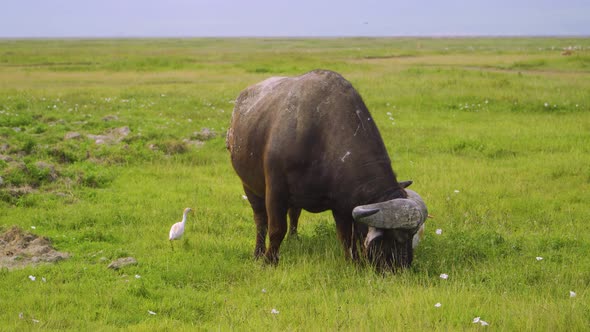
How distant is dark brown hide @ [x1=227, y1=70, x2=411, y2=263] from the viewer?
6.94m

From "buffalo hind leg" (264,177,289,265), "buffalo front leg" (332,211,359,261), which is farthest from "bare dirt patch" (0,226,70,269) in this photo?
"buffalo front leg" (332,211,359,261)

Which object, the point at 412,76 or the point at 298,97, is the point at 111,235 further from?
the point at 412,76

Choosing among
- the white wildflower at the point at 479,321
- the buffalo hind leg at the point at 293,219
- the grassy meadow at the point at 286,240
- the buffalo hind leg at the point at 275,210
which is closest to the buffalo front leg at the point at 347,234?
the grassy meadow at the point at 286,240

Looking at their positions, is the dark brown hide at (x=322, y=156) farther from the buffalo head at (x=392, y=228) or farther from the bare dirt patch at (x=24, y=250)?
the bare dirt patch at (x=24, y=250)

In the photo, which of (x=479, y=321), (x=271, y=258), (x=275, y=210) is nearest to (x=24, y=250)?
(x=271, y=258)

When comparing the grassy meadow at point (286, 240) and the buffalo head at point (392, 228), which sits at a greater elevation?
the buffalo head at point (392, 228)

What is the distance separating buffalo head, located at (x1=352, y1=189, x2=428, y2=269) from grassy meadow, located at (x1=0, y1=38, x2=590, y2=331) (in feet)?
0.69

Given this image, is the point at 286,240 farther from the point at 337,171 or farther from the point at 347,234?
the point at 337,171

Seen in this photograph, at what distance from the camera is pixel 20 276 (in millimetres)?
7219

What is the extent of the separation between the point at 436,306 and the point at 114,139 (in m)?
11.1

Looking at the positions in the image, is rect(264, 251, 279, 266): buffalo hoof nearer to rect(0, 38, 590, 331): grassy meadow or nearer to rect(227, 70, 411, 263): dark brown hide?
rect(227, 70, 411, 263): dark brown hide

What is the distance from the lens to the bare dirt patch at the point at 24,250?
25.7 feet

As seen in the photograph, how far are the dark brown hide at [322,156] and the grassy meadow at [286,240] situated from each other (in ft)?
2.38

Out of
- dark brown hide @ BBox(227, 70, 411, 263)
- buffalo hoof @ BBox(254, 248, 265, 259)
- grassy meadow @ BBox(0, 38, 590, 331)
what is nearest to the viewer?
grassy meadow @ BBox(0, 38, 590, 331)
